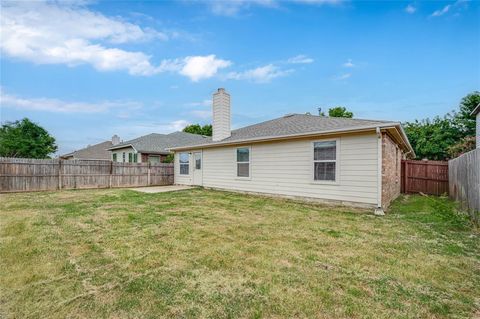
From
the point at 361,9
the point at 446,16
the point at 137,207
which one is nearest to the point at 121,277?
the point at 137,207

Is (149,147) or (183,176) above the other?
(149,147)

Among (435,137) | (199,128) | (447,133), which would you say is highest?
(199,128)

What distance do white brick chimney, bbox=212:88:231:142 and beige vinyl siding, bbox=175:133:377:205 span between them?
0.81 meters

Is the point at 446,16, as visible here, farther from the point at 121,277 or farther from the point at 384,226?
the point at 121,277

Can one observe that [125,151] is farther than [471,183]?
Yes

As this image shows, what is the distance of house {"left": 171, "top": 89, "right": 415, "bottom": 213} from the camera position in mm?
7535

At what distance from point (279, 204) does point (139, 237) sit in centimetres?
497

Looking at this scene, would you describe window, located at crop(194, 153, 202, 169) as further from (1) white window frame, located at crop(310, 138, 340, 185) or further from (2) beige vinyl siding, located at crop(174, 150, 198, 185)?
(1) white window frame, located at crop(310, 138, 340, 185)

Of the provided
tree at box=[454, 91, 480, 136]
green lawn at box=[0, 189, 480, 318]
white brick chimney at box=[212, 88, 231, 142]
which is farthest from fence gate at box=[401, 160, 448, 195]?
tree at box=[454, 91, 480, 136]

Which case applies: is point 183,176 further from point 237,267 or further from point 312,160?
point 237,267

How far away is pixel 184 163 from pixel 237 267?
12.5m

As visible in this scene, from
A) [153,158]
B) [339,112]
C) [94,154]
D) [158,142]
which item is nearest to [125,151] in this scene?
[158,142]

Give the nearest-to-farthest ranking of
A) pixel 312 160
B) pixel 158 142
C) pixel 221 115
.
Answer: pixel 312 160 → pixel 221 115 → pixel 158 142

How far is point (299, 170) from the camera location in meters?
9.19
